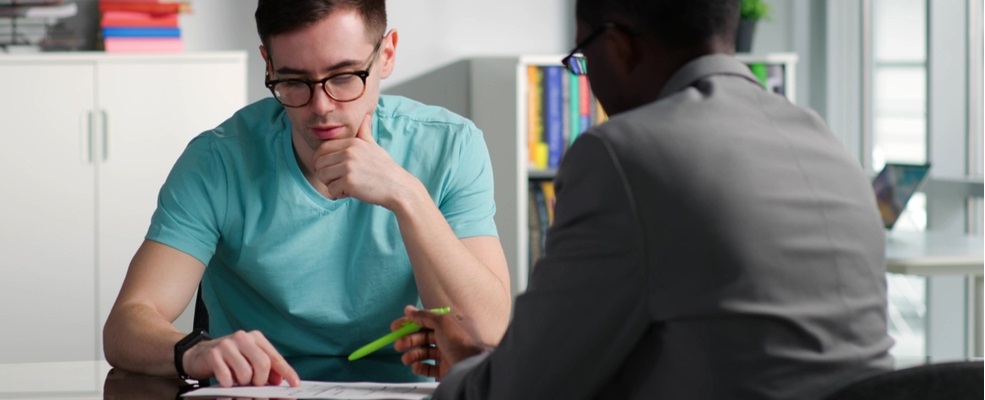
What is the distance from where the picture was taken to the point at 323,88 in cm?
185

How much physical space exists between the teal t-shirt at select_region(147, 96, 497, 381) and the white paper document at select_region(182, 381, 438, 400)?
376 mm

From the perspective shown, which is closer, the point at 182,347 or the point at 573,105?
the point at 182,347

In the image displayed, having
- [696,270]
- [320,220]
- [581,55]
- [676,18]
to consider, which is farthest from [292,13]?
[696,270]

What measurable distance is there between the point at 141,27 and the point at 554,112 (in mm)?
1401

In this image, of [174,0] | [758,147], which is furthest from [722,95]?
[174,0]

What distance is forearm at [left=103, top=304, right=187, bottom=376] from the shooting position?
1.62 m

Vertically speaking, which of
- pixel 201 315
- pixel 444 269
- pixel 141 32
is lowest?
pixel 201 315

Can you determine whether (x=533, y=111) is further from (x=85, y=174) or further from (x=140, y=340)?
(x=140, y=340)

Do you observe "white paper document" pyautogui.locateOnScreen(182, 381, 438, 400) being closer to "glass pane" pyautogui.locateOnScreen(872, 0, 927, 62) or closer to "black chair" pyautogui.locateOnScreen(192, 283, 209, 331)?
"black chair" pyautogui.locateOnScreen(192, 283, 209, 331)

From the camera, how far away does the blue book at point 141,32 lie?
368cm

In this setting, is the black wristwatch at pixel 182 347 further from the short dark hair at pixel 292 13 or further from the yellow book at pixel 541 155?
the yellow book at pixel 541 155

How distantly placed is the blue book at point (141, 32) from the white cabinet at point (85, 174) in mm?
86

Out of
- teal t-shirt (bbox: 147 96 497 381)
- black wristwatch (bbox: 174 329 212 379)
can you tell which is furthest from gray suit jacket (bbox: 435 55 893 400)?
teal t-shirt (bbox: 147 96 497 381)

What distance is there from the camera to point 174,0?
384 centimetres
